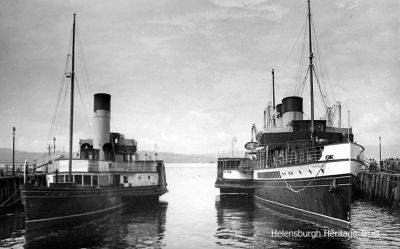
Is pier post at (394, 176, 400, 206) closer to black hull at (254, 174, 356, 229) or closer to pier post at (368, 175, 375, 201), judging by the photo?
pier post at (368, 175, 375, 201)

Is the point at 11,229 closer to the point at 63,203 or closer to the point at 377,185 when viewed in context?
the point at 63,203

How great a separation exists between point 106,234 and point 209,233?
6.48 m

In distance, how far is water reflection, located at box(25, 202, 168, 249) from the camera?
2080cm

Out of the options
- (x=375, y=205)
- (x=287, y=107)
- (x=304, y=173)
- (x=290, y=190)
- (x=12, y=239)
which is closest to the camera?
(x=12, y=239)

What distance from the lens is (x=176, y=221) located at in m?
30.3

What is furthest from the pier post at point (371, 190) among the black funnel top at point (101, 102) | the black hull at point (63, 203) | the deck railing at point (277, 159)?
the black funnel top at point (101, 102)

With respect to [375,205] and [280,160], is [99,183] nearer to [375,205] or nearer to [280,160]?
[280,160]

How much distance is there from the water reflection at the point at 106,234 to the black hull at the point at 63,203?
0.88 m

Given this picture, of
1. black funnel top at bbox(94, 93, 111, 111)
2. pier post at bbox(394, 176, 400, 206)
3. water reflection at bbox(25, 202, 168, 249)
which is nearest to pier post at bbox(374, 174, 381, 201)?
pier post at bbox(394, 176, 400, 206)

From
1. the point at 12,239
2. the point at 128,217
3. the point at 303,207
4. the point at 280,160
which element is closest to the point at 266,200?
the point at 280,160

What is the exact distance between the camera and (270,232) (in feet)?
77.7

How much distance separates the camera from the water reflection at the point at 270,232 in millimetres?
20266

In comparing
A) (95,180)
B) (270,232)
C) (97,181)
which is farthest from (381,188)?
(95,180)

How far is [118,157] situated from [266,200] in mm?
15528
